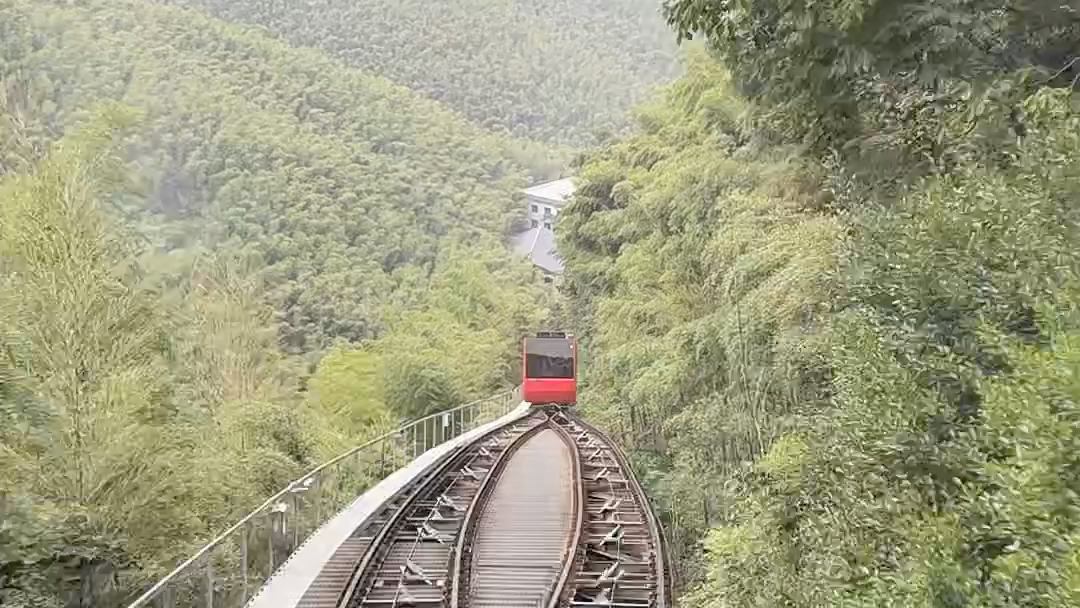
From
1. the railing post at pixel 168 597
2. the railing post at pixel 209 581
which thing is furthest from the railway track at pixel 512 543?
the railing post at pixel 168 597

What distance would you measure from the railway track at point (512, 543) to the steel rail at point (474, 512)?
0.08 feet

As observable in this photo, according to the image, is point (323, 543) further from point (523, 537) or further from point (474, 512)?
point (474, 512)

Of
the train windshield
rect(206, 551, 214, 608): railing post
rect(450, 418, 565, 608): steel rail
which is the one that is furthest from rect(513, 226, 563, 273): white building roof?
rect(206, 551, 214, 608): railing post

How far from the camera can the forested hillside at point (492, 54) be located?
10231 cm

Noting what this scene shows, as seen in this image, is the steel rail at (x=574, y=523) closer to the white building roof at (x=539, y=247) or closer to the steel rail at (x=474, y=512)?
the steel rail at (x=474, y=512)

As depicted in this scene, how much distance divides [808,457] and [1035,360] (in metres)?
3.49

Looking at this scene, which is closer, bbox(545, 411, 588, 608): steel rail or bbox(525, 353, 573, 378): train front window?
bbox(545, 411, 588, 608): steel rail

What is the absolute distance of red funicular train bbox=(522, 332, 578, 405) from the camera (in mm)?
27812

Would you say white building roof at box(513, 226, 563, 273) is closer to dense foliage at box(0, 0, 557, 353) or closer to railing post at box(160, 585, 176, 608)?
dense foliage at box(0, 0, 557, 353)

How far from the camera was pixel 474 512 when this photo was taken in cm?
1273

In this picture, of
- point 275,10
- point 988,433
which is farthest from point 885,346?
point 275,10

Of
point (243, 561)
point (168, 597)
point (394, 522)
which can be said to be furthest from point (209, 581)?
point (394, 522)

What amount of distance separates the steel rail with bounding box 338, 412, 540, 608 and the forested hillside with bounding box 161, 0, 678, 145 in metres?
78.5

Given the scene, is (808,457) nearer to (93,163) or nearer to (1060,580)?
(1060,580)
